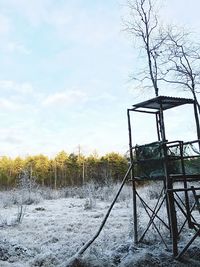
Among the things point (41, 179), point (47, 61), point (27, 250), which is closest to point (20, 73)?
point (47, 61)

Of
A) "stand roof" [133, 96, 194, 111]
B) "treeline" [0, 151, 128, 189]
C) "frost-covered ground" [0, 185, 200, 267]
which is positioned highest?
"treeline" [0, 151, 128, 189]

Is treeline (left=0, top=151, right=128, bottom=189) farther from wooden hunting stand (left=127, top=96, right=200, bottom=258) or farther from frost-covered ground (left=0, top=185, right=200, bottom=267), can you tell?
wooden hunting stand (left=127, top=96, right=200, bottom=258)

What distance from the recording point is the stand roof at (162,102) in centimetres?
714

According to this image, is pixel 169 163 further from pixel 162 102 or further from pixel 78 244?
pixel 78 244

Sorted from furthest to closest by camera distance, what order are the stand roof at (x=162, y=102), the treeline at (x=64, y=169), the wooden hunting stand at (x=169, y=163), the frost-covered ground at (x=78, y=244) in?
the treeline at (x=64, y=169) < the stand roof at (x=162, y=102) < the wooden hunting stand at (x=169, y=163) < the frost-covered ground at (x=78, y=244)

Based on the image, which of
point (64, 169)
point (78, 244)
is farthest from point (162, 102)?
point (64, 169)

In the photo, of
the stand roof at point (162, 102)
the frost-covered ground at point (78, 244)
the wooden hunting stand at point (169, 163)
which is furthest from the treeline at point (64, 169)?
the wooden hunting stand at point (169, 163)


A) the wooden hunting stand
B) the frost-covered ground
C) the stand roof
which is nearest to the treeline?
the frost-covered ground

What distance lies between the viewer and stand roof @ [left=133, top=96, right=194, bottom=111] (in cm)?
714

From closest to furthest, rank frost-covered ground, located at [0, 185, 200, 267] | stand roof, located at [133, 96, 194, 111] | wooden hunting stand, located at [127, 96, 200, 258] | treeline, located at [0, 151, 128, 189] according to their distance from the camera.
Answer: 1. frost-covered ground, located at [0, 185, 200, 267]
2. wooden hunting stand, located at [127, 96, 200, 258]
3. stand roof, located at [133, 96, 194, 111]
4. treeline, located at [0, 151, 128, 189]

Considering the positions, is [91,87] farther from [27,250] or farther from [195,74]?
[27,250]

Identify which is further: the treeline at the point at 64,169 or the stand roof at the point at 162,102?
the treeline at the point at 64,169

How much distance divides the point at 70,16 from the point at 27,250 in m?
6.88

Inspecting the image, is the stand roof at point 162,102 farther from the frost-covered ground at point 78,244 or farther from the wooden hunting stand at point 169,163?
the frost-covered ground at point 78,244
